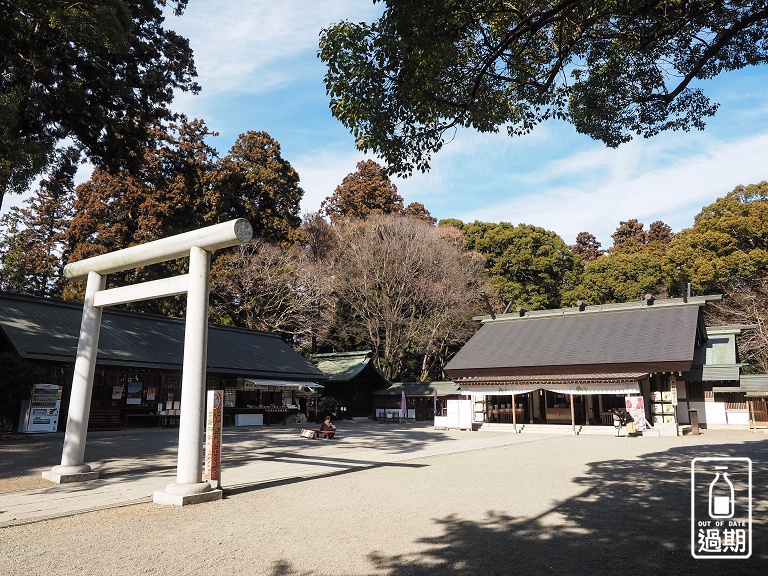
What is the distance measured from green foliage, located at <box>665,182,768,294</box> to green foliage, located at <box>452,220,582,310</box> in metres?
7.40

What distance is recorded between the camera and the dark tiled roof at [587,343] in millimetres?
21500

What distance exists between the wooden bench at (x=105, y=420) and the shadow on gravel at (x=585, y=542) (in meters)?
16.6

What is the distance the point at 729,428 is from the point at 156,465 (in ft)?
73.3

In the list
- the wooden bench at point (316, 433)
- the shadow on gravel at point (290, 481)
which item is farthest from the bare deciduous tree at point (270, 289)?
the shadow on gravel at point (290, 481)

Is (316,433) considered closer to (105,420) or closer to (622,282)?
(105,420)

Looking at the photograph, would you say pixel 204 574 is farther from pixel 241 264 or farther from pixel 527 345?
pixel 241 264

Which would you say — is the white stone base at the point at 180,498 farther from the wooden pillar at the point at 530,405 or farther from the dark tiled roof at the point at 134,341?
the wooden pillar at the point at 530,405

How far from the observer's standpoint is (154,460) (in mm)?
11625

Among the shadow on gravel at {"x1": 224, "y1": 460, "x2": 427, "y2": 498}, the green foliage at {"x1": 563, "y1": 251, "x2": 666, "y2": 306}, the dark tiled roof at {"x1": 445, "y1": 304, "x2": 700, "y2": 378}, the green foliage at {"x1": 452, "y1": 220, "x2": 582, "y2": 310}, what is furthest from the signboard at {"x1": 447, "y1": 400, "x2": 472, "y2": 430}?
the green foliage at {"x1": 563, "y1": 251, "x2": 666, "y2": 306}

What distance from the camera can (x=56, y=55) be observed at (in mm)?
11852

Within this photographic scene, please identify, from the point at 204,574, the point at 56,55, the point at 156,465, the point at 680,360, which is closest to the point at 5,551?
the point at 204,574

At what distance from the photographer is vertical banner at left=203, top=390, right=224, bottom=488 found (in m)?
7.95

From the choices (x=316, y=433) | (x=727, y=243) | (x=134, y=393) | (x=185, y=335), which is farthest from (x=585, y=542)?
(x=727, y=243)

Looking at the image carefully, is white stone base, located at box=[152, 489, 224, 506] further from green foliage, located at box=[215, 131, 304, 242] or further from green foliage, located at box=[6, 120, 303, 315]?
green foliage, located at box=[215, 131, 304, 242]
